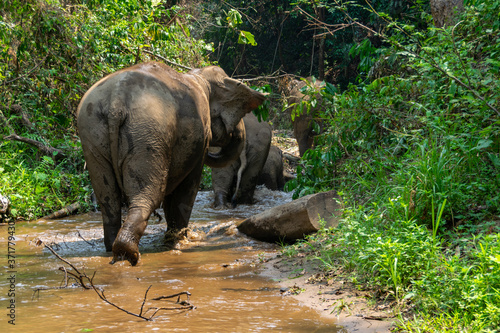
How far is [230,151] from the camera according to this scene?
7402 millimetres

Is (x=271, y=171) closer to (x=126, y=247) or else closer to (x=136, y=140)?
(x=136, y=140)

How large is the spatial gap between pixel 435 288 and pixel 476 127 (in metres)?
2.06

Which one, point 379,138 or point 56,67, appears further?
point 56,67

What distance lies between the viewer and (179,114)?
562 centimetres

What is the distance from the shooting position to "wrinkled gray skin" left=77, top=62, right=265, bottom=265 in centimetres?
503

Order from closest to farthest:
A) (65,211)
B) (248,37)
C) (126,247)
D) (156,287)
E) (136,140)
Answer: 1. (156,287)
2. (126,247)
3. (136,140)
4. (248,37)
5. (65,211)

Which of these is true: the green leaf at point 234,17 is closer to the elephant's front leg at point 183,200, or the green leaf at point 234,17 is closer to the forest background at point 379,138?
the forest background at point 379,138

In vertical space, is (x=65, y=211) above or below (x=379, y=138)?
below

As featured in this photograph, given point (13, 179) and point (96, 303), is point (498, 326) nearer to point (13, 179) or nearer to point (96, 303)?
point (96, 303)

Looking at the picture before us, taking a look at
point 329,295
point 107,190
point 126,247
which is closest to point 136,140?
point 107,190

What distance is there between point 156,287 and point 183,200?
8.17ft

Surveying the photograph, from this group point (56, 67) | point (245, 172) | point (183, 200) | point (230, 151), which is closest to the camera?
point (183, 200)

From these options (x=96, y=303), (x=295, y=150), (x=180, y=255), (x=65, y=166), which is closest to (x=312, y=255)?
(x=180, y=255)

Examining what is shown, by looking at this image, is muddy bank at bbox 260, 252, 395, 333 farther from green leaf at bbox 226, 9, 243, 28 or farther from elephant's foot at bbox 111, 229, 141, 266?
green leaf at bbox 226, 9, 243, 28
